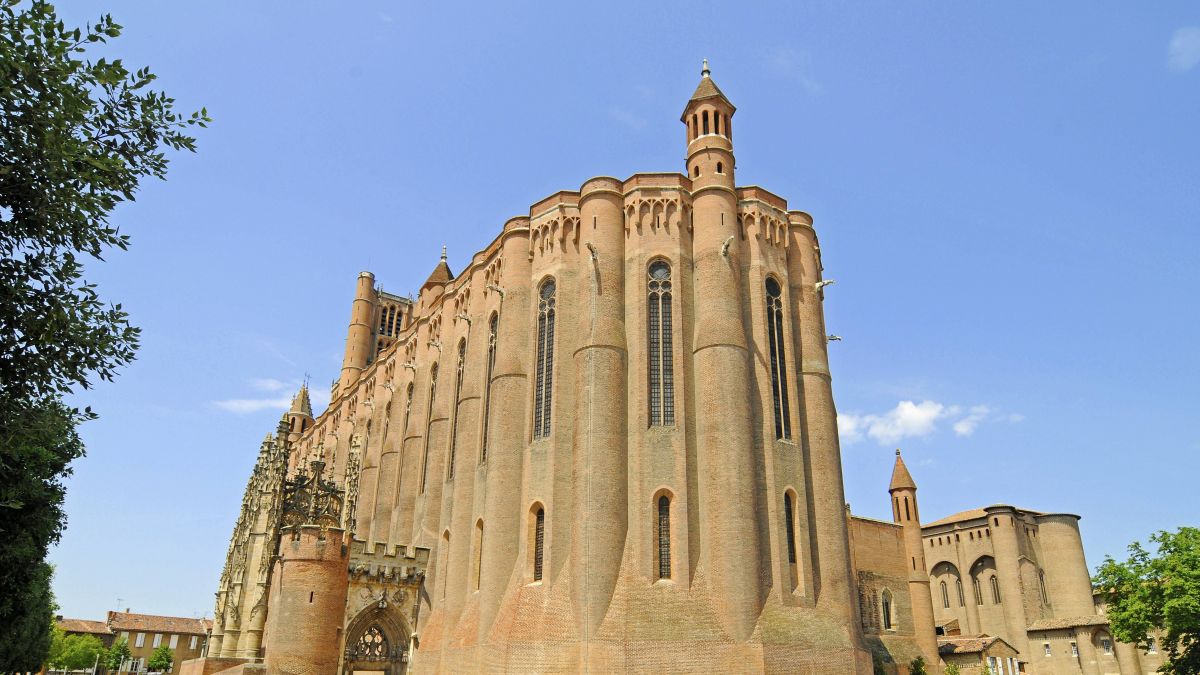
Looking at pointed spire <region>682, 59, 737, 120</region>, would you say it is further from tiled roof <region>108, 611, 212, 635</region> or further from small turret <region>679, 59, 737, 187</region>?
tiled roof <region>108, 611, 212, 635</region>

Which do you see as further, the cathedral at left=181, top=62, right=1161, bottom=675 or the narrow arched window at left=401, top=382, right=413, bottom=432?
the narrow arched window at left=401, top=382, right=413, bottom=432

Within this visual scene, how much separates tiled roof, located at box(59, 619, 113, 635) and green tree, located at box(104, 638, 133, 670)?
580 cm

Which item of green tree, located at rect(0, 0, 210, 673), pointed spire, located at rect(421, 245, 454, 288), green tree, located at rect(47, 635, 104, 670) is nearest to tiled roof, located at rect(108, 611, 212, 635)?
green tree, located at rect(47, 635, 104, 670)

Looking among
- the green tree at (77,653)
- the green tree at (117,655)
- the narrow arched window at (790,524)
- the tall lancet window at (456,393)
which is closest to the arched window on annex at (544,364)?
the tall lancet window at (456,393)

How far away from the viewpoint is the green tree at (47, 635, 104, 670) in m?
71.6

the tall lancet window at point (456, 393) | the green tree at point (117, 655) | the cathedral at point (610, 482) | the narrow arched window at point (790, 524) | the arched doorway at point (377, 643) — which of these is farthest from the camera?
the green tree at point (117, 655)

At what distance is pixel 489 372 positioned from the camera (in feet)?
115

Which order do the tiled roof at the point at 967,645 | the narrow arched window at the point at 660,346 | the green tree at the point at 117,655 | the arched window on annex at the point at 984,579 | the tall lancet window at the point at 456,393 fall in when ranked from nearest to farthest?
the narrow arched window at the point at 660,346, the tall lancet window at the point at 456,393, the tiled roof at the point at 967,645, the arched window on annex at the point at 984,579, the green tree at the point at 117,655

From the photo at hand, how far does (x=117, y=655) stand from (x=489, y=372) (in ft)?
220

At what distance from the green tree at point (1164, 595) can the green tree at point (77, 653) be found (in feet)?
256

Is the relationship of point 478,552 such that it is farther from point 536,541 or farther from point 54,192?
point 54,192

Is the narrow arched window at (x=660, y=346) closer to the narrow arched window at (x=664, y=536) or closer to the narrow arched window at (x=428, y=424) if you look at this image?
the narrow arched window at (x=664, y=536)

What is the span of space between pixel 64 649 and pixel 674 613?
71045 millimetres

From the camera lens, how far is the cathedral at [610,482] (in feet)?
86.0
